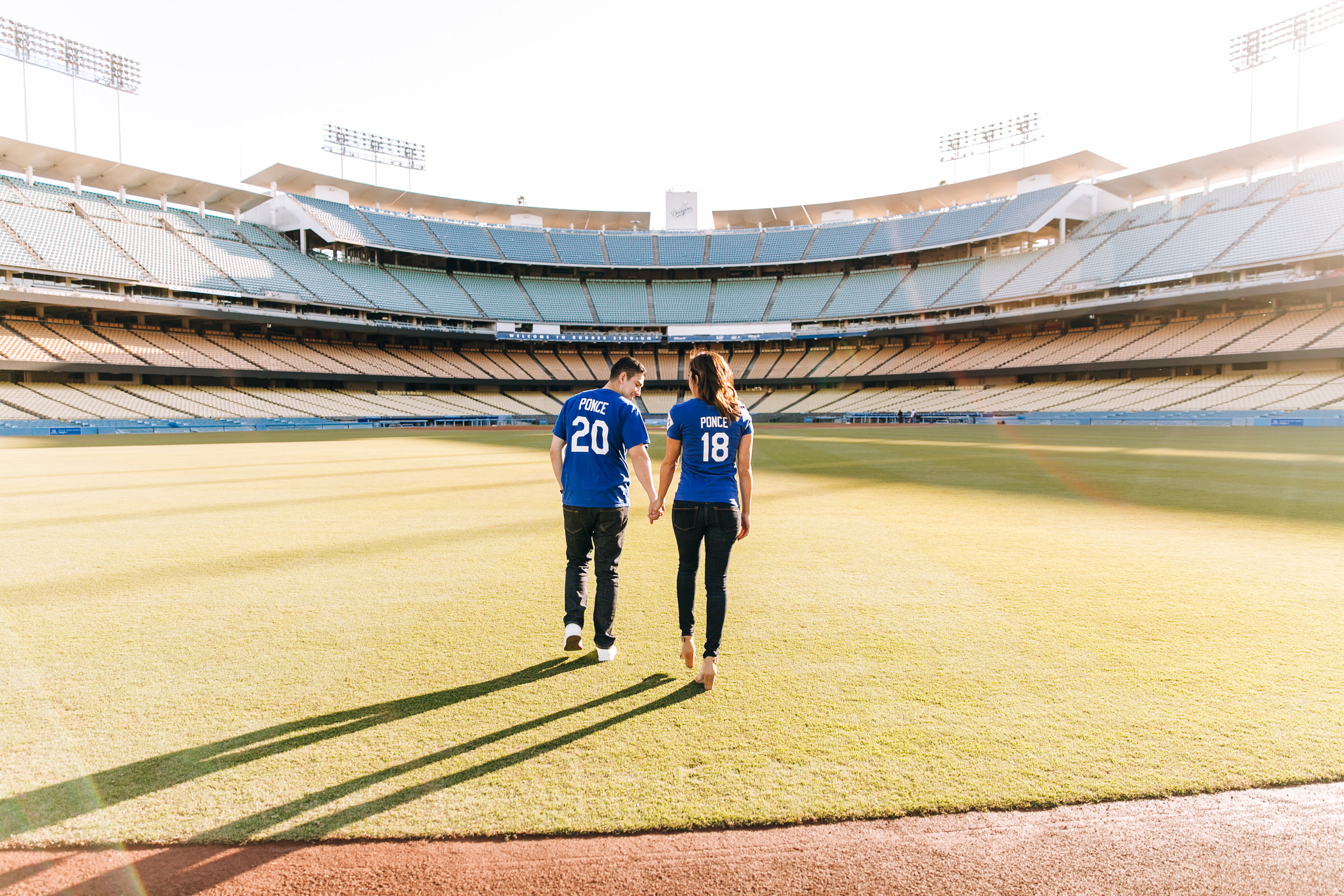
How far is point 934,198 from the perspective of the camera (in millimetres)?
66938

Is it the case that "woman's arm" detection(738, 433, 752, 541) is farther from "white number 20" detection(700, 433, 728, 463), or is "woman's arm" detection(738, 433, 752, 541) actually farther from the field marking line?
the field marking line

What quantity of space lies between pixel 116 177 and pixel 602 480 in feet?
219

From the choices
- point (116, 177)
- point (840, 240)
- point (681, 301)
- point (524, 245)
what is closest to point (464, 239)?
point (524, 245)

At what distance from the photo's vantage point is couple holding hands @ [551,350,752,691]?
4.46 m

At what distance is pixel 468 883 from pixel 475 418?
174ft

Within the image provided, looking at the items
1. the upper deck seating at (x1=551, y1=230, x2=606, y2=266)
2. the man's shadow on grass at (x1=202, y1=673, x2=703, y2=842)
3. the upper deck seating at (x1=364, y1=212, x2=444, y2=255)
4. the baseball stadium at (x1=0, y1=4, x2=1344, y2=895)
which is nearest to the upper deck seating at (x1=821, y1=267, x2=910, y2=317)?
the upper deck seating at (x1=551, y1=230, x2=606, y2=266)

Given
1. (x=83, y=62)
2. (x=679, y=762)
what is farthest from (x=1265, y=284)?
(x=83, y=62)

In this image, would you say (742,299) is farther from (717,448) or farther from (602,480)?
(717,448)

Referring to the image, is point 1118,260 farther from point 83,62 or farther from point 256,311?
point 83,62

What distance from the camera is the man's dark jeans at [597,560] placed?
4.86 m

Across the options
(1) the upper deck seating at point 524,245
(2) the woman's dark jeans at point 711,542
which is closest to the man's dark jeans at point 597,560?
(2) the woman's dark jeans at point 711,542

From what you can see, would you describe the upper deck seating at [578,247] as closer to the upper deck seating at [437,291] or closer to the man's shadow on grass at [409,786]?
the upper deck seating at [437,291]

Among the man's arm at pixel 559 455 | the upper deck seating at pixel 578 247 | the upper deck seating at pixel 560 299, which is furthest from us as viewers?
the upper deck seating at pixel 578 247

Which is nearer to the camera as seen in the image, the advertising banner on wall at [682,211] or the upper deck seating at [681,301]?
the upper deck seating at [681,301]
